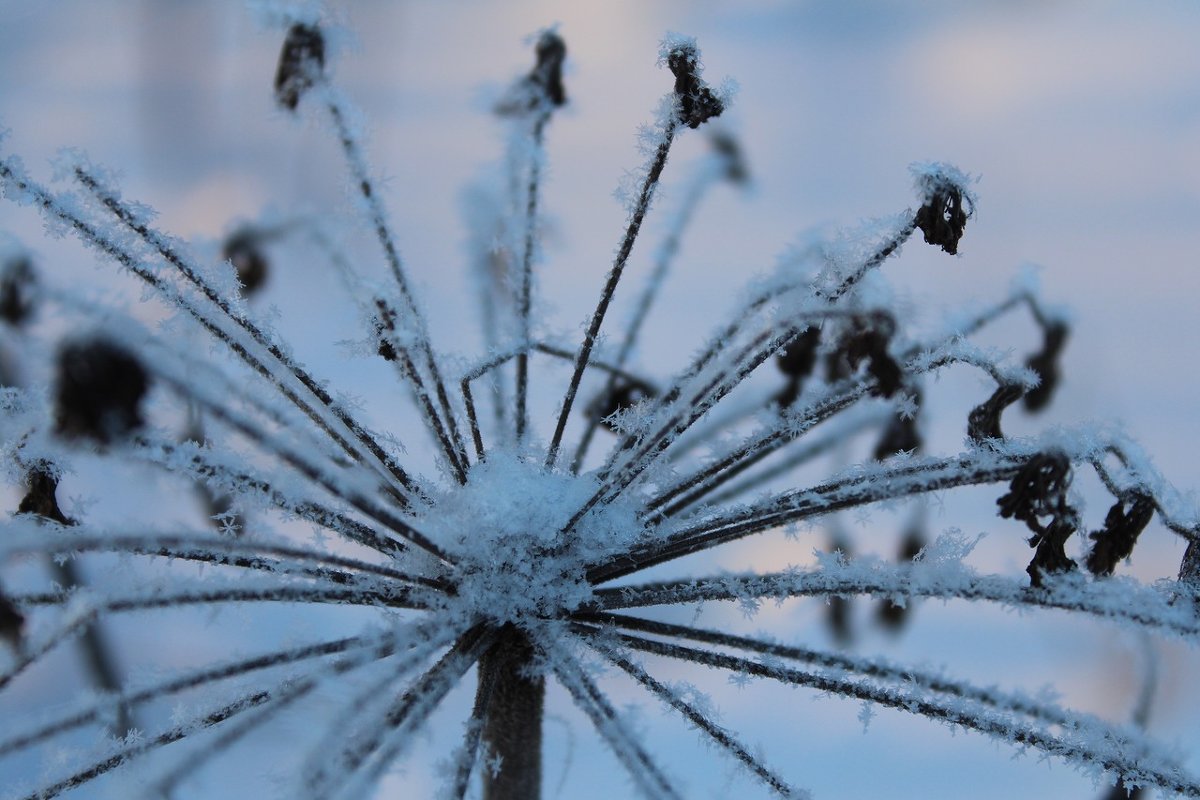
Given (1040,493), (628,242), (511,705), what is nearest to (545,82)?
(628,242)

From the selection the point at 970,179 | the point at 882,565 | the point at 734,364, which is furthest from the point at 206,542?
the point at 970,179

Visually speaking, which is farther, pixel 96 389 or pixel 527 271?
pixel 527 271

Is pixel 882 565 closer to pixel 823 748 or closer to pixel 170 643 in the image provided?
pixel 823 748

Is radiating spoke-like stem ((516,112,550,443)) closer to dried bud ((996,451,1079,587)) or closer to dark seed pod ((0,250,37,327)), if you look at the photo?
dark seed pod ((0,250,37,327))

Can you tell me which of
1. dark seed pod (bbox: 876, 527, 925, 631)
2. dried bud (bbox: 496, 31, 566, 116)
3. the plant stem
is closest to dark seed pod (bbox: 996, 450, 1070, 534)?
the plant stem

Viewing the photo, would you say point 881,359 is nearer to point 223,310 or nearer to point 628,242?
point 628,242

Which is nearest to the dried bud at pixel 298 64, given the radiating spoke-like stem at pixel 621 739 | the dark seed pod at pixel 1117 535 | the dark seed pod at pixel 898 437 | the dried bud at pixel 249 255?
the dried bud at pixel 249 255
